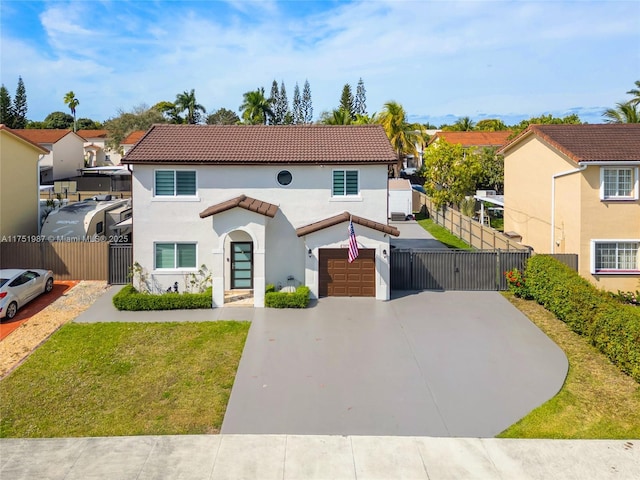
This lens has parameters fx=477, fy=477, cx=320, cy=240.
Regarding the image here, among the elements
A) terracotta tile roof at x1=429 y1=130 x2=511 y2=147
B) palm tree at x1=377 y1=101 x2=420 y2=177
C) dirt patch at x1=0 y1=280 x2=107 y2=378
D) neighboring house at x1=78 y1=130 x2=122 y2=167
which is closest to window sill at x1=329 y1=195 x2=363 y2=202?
dirt patch at x1=0 y1=280 x2=107 y2=378

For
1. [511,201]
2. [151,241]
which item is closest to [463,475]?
[151,241]

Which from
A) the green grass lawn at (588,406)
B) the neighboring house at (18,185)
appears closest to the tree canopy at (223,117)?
the neighboring house at (18,185)

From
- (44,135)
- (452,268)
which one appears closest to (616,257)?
(452,268)

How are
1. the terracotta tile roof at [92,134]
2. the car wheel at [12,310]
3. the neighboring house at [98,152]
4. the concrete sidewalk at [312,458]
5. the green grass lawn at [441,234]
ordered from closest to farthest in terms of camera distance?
the concrete sidewalk at [312,458] → the car wheel at [12,310] → the green grass lawn at [441,234] → the neighboring house at [98,152] → the terracotta tile roof at [92,134]

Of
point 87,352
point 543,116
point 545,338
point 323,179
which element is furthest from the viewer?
point 543,116

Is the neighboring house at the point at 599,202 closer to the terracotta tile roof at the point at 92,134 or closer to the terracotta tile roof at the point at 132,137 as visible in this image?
the terracotta tile roof at the point at 132,137

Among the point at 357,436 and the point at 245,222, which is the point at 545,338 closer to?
the point at 357,436

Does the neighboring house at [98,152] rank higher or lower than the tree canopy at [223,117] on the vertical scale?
lower
